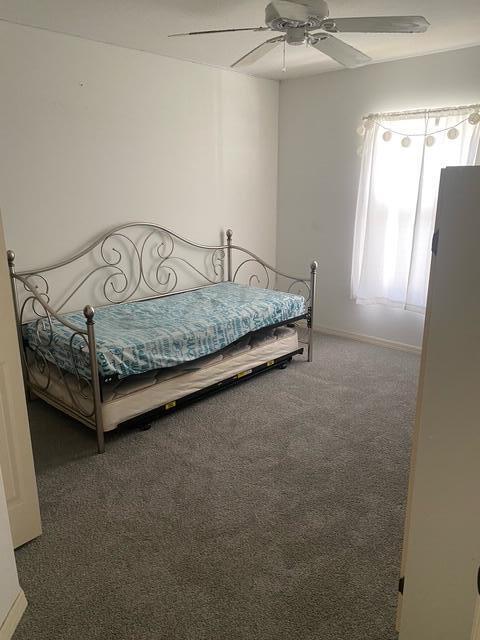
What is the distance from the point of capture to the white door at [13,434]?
1.88 metres

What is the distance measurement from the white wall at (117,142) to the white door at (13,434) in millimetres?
1506

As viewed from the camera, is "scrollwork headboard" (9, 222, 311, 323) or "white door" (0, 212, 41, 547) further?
"scrollwork headboard" (9, 222, 311, 323)

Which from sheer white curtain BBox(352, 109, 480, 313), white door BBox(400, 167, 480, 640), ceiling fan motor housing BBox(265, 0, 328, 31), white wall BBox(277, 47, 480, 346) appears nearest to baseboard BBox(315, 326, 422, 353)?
white wall BBox(277, 47, 480, 346)

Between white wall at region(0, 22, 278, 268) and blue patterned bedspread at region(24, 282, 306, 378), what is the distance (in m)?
0.61

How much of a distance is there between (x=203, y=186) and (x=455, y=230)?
3544 mm

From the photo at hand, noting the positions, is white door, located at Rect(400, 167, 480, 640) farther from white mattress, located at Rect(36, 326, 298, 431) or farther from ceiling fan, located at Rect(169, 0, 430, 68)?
white mattress, located at Rect(36, 326, 298, 431)

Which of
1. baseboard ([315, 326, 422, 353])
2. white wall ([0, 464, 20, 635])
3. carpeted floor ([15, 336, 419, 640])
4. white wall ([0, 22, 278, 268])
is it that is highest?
white wall ([0, 22, 278, 268])

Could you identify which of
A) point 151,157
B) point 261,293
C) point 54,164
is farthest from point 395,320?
point 54,164

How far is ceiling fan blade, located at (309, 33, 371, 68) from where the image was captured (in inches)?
103

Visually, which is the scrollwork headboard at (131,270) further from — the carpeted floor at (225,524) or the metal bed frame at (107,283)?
the carpeted floor at (225,524)

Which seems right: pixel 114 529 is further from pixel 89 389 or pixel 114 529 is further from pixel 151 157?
pixel 151 157

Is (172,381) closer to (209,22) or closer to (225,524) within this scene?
(225,524)

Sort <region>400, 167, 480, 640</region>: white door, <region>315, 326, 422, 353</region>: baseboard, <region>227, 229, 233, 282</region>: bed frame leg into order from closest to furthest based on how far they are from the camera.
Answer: <region>400, 167, 480, 640</region>: white door, <region>315, 326, 422, 353</region>: baseboard, <region>227, 229, 233, 282</region>: bed frame leg

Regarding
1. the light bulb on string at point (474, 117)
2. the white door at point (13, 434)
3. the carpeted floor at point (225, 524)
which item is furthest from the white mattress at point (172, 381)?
the light bulb on string at point (474, 117)
